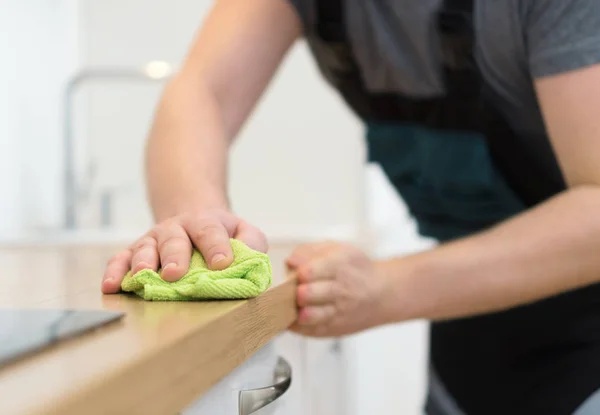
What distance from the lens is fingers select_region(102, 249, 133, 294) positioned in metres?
0.47

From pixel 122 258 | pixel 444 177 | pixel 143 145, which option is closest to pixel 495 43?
pixel 444 177

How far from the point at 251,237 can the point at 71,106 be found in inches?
51.9

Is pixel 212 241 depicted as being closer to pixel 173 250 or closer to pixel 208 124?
pixel 173 250

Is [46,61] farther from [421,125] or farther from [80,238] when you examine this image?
[421,125]

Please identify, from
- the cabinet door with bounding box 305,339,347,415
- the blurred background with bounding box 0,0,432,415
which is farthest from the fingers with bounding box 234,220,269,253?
the blurred background with bounding box 0,0,432,415

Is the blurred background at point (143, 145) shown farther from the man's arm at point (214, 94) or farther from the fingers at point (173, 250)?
the fingers at point (173, 250)

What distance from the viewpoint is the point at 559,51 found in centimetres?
62

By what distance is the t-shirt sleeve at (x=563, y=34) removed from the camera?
24.0 inches

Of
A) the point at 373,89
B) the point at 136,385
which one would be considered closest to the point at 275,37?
the point at 373,89

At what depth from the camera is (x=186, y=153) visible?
70 cm

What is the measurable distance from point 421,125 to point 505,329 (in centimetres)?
26

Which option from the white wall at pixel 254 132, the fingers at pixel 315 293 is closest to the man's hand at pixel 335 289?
the fingers at pixel 315 293

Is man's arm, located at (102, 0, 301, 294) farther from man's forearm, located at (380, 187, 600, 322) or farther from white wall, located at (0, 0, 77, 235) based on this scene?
white wall, located at (0, 0, 77, 235)

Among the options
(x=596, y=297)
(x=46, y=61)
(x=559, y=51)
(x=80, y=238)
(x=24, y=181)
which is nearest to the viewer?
(x=559, y=51)
